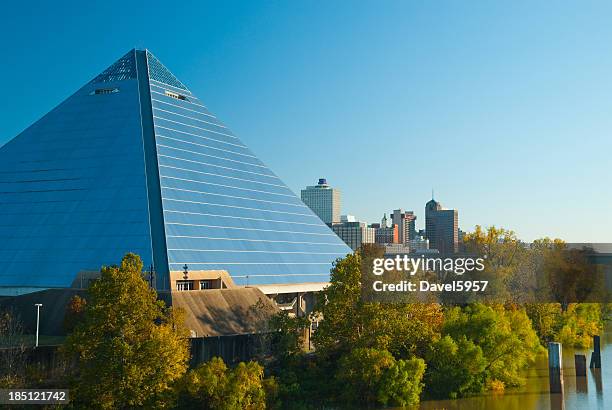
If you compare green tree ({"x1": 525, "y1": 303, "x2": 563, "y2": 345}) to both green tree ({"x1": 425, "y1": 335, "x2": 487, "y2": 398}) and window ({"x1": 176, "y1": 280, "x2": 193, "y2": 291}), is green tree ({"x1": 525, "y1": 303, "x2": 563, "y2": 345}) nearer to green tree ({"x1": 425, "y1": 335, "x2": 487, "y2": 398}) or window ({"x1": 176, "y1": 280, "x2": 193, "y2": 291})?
green tree ({"x1": 425, "y1": 335, "x2": 487, "y2": 398})

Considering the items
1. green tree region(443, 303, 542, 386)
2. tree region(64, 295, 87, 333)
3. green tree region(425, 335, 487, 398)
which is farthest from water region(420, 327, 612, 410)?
tree region(64, 295, 87, 333)

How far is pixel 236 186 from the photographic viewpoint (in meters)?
65.8

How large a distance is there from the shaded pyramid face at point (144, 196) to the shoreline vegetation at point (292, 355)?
7965mm

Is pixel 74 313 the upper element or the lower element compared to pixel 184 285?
lower

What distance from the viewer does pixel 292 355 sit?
138 feet

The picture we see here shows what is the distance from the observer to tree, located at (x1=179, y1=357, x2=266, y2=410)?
3450 cm

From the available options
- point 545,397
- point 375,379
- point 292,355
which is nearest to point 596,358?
point 545,397

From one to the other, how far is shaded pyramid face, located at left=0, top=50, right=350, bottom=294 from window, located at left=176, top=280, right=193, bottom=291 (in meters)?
1.18

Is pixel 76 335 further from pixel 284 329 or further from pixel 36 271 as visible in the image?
pixel 36 271

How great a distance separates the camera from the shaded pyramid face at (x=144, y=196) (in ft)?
167

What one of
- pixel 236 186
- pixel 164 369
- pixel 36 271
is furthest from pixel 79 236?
pixel 164 369

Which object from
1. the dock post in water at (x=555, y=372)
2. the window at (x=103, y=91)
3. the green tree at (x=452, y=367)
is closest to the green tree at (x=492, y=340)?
the green tree at (x=452, y=367)

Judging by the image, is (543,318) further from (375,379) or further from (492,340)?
(375,379)

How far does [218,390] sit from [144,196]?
2333 centimetres
